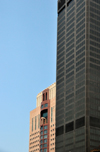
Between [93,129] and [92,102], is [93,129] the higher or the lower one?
the lower one

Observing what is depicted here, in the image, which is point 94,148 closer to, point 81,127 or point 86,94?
point 81,127

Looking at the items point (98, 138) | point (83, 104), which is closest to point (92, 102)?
point (83, 104)

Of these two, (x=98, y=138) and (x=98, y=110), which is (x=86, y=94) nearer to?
(x=98, y=110)

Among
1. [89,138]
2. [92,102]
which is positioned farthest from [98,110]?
[89,138]

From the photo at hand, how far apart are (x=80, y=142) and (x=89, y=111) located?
1792 centimetres

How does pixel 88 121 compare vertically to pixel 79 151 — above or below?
above

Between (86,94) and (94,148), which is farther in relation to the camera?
(86,94)

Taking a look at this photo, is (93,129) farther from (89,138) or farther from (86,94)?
(86,94)

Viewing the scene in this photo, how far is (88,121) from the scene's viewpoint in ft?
634

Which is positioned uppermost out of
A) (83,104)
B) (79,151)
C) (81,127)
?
(83,104)

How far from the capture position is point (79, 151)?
19250 cm

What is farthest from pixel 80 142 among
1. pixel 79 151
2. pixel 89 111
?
pixel 89 111

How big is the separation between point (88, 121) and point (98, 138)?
10.7 metres

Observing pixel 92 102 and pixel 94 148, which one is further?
pixel 92 102
